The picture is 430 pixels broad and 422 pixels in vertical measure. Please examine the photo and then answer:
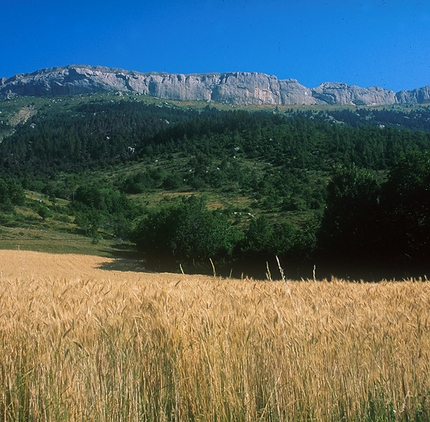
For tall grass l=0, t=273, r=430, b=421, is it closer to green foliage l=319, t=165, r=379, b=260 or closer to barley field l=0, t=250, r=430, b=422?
barley field l=0, t=250, r=430, b=422

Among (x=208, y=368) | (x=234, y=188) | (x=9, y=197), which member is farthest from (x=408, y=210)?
(x=9, y=197)

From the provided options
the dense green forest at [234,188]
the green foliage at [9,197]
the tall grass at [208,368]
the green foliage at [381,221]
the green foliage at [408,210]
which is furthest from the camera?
the green foliage at [9,197]

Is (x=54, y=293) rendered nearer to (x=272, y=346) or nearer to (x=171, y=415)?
(x=171, y=415)

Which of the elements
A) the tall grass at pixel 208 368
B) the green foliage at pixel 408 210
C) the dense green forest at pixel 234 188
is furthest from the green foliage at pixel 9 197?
the tall grass at pixel 208 368

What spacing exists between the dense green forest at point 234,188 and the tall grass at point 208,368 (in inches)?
36.1

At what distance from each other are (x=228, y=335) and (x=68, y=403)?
1.12m

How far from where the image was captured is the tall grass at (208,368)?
8.59 feet

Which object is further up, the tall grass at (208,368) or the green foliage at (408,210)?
the green foliage at (408,210)

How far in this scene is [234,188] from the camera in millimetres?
92625

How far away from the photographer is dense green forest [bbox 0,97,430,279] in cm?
3362

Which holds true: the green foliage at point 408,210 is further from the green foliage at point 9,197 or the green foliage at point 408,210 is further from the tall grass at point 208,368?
the green foliage at point 9,197

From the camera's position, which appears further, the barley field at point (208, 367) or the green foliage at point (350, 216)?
the green foliage at point (350, 216)

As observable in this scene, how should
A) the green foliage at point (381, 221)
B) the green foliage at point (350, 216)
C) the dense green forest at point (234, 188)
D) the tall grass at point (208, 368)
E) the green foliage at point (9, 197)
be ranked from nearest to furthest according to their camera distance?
the tall grass at point (208, 368), the green foliage at point (381, 221), the dense green forest at point (234, 188), the green foliage at point (350, 216), the green foliage at point (9, 197)

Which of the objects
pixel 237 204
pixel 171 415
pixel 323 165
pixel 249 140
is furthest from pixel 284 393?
pixel 249 140
